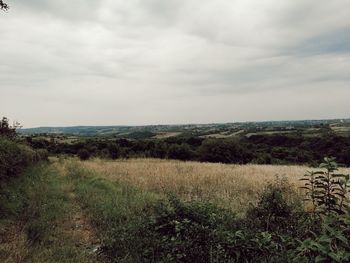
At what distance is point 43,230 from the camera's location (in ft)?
23.6

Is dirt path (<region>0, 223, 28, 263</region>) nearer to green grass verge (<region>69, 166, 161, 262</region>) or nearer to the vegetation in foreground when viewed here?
the vegetation in foreground

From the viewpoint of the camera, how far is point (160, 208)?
23.2 ft

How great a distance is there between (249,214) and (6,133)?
14196mm

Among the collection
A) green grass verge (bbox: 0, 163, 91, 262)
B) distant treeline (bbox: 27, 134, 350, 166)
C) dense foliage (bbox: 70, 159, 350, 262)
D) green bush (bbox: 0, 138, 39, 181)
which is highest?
green bush (bbox: 0, 138, 39, 181)

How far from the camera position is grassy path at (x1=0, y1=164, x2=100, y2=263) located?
5.77 meters

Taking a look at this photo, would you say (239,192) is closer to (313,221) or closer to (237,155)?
(313,221)

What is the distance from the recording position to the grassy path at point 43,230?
5773 millimetres

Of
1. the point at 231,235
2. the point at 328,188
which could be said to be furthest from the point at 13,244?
the point at 328,188

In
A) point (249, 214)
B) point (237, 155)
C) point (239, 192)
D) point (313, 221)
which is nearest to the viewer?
point (313, 221)

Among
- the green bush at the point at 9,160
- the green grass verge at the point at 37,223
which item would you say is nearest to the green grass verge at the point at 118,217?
the green grass verge at the point at 37,223

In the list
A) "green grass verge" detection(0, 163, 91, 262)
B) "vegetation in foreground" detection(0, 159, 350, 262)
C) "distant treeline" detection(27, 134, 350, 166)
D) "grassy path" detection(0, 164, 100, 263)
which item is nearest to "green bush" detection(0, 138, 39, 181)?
"green grass verge" detection(0, 163, 91, 262)

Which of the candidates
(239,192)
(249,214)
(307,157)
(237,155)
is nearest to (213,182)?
(239,192)

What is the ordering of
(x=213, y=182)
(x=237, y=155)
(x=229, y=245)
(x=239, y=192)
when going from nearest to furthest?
(x=229, y=245)
(x=239, y=192)
(x=213, y=182)
(x=237, y=155)

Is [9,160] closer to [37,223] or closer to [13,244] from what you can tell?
[37,223]
